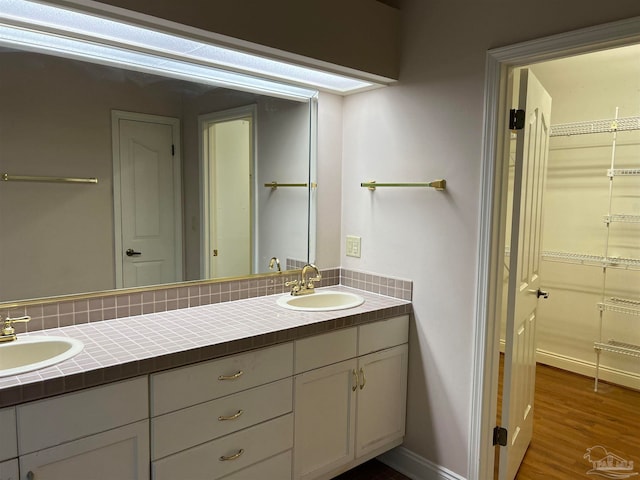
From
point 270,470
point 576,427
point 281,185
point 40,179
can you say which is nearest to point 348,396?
point 270,470

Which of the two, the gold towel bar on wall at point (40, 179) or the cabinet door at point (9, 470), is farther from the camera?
the gold towel bar on wall at point (40, 179)

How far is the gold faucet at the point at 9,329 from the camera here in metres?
1.57

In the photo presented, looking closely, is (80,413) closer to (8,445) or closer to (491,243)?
(8,445)

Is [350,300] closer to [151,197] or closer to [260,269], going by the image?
[260,269]

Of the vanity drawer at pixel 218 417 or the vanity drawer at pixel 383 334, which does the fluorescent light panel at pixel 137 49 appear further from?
the vanity drawer at pixel 218 417

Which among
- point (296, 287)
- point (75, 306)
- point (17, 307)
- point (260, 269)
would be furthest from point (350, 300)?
point (17, 307)

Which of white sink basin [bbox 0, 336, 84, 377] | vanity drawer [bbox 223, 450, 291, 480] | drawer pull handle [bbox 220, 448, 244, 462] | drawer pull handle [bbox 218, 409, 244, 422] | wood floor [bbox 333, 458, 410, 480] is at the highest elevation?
white sink basin [bbox 0, 336, 84, 377]

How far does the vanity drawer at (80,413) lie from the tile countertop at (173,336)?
0.03 metres

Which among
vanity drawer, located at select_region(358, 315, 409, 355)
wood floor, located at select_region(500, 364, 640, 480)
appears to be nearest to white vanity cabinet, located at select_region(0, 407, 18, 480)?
vanity drawer, located at select_region(358, 315, 409, 355)

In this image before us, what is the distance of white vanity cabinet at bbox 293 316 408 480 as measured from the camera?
77.4 inches

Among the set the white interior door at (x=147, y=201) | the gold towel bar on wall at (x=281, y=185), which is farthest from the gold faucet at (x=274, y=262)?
the white interior door at (x=147, y=201)

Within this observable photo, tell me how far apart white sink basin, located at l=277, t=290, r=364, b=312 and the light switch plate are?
0.86 feet

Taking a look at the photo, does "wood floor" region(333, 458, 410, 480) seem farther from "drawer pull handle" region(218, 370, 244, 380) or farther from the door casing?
"drawer pull handle" region(218, 370, 244, 380)

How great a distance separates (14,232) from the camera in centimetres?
170
